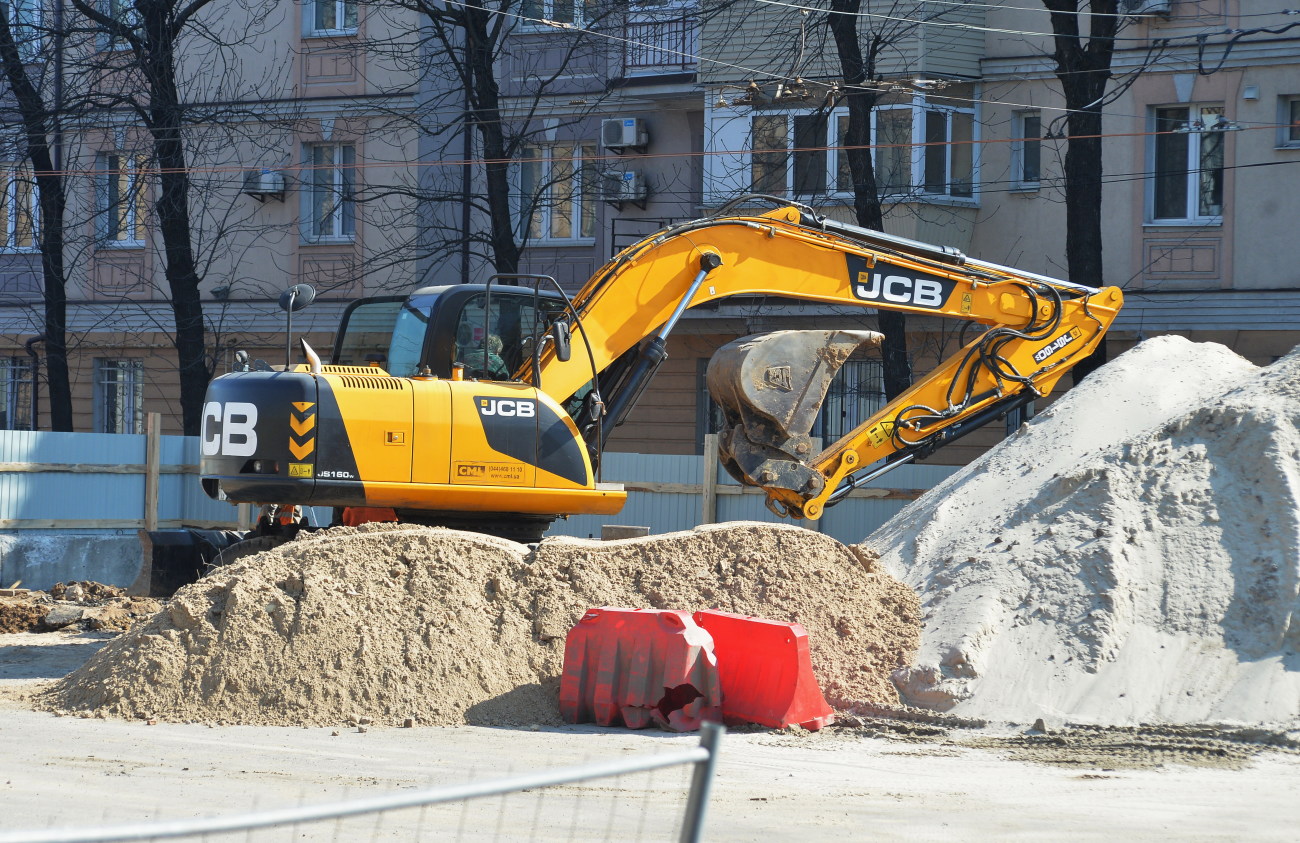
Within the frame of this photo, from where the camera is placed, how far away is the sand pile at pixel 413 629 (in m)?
9.04

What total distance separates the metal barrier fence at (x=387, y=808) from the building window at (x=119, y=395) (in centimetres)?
2715

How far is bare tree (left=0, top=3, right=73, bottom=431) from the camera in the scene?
75.6ft

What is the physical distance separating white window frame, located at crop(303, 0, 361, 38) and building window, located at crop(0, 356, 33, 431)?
8794mm

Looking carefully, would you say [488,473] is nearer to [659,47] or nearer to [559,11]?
[659,47]

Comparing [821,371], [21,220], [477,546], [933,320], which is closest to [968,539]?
[821,371]

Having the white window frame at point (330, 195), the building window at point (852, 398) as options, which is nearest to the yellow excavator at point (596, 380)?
the building window at point (852, 398)

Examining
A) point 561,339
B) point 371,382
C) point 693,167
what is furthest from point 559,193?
point 371,382

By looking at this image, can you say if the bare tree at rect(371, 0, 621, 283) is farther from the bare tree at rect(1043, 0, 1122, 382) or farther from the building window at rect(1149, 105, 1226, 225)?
the building window at rect(1149, 105, 1226, 225)

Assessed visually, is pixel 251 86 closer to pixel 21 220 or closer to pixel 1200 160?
pixel 21 220

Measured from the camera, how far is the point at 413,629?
936 centimetres

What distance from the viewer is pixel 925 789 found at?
723 cm

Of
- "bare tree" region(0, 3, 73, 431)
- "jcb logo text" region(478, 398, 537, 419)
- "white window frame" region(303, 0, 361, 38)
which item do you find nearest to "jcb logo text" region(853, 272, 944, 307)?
"jcb logo text" region(478, 398, 537, 419)

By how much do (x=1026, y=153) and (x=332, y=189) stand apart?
1210 centimetres

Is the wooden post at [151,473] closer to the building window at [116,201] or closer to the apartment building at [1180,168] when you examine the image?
the building window at [116,201]
